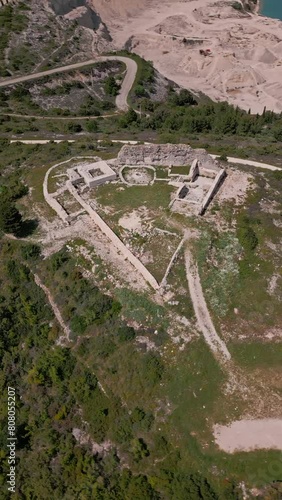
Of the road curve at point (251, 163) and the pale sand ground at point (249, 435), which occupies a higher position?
the road curve at point (251, 163)

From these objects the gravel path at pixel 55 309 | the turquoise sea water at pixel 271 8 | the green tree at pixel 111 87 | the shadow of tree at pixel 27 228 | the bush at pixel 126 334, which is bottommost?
the gravel path at pixel 55 309

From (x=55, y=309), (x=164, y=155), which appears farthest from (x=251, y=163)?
(x=55, y=309)

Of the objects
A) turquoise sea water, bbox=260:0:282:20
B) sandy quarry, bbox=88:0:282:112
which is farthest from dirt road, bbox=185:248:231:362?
turquoise sea water, bbox=260:0:282:20

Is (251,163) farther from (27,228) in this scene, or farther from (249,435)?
(249,435)

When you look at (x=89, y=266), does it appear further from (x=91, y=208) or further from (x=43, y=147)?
(x=43, y=147)

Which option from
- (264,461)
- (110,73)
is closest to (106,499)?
(264,461)

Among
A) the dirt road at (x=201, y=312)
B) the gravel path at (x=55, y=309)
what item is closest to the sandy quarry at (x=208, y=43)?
the dirt road at (x=201, y=312)

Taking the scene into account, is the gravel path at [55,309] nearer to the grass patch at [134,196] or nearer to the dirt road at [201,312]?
the grass patch at [134,196]
